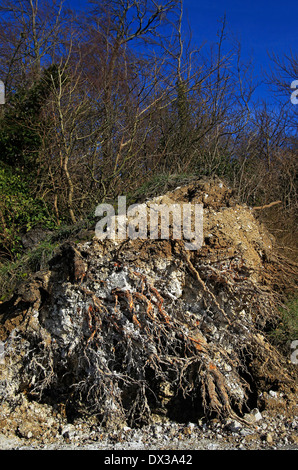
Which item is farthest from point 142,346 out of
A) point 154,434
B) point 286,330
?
point 286,330

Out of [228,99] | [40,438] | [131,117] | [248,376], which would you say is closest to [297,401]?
[248,376]

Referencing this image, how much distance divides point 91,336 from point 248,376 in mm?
1709

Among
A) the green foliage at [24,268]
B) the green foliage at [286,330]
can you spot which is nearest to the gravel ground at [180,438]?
the green foliage at [286,330]

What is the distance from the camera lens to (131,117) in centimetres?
710

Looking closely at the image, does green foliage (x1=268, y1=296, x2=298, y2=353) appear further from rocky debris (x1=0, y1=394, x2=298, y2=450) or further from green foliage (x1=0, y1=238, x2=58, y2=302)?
green foliage (x1=0, y1=238, x2=58, y2=302)

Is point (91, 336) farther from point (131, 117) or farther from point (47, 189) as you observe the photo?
point (131, 117)

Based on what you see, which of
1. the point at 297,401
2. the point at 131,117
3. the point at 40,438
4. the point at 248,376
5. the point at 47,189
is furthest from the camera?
the point at 131,117

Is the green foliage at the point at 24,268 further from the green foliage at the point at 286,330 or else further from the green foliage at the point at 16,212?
the green foliage at the point at 286,330

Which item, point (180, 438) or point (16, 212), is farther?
point (16, 212)

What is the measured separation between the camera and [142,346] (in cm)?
377

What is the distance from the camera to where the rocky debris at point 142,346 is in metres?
3.67

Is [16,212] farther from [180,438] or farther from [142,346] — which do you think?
[180,438]

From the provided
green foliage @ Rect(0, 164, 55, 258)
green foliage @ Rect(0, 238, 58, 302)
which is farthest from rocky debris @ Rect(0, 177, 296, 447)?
green foliage @ Rect(0, 164, 55, 258)
